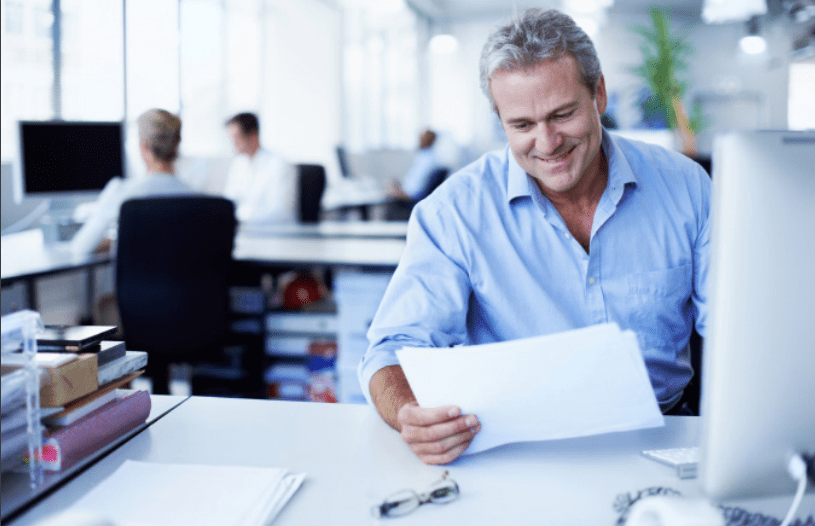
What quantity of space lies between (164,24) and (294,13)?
2.58 meters

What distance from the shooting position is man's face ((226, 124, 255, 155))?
4617 mm

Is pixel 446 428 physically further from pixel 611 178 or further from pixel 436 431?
pixel 611 178

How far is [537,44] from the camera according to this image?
4.30 feet

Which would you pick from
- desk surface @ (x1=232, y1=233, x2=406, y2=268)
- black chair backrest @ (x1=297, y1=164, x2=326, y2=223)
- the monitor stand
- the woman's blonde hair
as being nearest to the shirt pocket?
desk surface @ (x1=232, y1=233, x2=406, y2=268)

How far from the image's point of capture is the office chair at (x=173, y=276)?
258 centimetres

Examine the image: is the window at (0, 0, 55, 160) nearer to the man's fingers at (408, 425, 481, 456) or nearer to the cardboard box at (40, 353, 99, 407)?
the cardboard box at (40, 353, 99, 407)

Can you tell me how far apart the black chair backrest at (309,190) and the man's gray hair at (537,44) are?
356 cm

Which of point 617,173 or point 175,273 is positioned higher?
point 617,173

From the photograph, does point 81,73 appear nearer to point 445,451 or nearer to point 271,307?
point 271,307

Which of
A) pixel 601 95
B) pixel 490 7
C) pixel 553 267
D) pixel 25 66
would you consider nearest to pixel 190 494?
pixel 553 267

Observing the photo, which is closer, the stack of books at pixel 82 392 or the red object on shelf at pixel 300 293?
the stack of books at pixel 82 392

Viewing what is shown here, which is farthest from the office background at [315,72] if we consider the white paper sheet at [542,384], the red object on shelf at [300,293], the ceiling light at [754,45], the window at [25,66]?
the red object on shelf at [300,293]

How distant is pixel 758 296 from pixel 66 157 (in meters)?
3.42

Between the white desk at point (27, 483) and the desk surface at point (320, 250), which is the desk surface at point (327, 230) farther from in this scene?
the white desk at point (27, 483)
